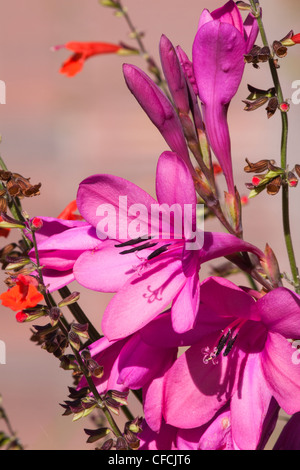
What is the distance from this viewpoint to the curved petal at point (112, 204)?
0.27 meters

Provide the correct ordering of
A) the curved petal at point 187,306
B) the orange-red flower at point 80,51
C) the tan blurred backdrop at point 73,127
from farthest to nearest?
the tan blurred backdrop at point 73,127 < the orange-red flower at point 80,51 < the curved petal at point 187,306

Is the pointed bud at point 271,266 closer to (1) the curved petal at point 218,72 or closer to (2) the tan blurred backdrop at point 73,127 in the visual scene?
(1) the curved petal at point 218,72

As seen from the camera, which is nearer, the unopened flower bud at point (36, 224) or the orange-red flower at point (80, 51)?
the unopened flower bud at point (36, 224)

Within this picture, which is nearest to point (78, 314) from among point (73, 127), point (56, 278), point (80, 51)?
point (56, 278)

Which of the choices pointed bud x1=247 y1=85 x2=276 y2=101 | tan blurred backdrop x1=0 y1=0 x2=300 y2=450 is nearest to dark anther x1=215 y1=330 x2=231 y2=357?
pointed bud x1=247 y1=85 x2=276 y2=101

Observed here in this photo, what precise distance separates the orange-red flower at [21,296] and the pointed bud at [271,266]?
0.10 m

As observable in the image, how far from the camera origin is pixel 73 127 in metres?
1.42

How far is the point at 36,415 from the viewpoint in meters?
1.29

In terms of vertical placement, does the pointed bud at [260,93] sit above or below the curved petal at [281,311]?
above

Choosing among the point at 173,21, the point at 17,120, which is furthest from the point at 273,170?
the point at 17,120

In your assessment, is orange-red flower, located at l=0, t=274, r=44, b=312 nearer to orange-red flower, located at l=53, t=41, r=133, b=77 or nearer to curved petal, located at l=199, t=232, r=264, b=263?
curved petal, located at l=199, t=232, r=264, b=263

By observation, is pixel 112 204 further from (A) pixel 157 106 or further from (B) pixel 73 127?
(B) pixel 73 127

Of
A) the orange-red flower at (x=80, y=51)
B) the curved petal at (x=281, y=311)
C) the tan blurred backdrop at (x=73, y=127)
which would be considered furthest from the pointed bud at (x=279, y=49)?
the tan blurred backdrop at (x=73, y=127)

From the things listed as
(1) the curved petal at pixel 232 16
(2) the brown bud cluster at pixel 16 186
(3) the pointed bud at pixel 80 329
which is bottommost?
(3) the pointed bud at pixel 80 329
